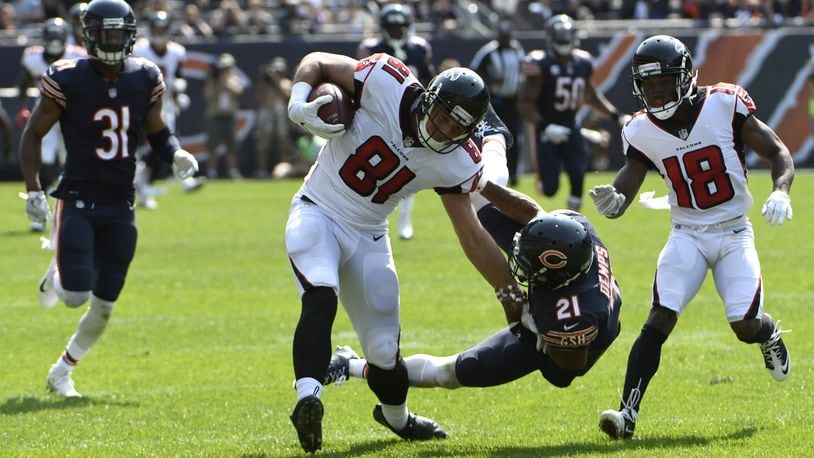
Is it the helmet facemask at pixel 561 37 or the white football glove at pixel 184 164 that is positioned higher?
the white football glove at pixel 184 164

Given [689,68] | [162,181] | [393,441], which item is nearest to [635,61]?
[689,68]

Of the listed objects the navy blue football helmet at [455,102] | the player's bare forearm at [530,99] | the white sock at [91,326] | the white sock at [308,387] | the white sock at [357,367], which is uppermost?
the navy blue football helmet at [455,102]

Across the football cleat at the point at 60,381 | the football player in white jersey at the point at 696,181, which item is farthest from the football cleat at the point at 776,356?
the football cleat at the point at 60,381

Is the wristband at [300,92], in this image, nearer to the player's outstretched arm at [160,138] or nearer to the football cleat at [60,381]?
the player's outstretched arm at [160,138]

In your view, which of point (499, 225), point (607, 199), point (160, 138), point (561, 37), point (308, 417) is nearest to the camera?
point (308, 417)

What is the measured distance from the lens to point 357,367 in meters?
5.71

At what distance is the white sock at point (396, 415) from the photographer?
17.8ft

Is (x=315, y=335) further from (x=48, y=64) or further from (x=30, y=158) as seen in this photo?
(x=48, y=64)

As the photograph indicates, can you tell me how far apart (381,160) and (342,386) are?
2.03 meters

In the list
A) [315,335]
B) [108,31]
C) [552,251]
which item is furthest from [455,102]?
[108,31]

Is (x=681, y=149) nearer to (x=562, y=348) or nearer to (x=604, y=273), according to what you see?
(x=604, y=273)

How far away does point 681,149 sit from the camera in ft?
19.1

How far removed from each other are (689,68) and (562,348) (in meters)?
1.47

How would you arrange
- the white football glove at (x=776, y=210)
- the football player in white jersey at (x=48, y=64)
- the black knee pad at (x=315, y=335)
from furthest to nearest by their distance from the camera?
the football player in white jersey at (x=48, y=64) < the white football glove at (x=776, y=210) < the black knee pad at (x=315, y=335)
